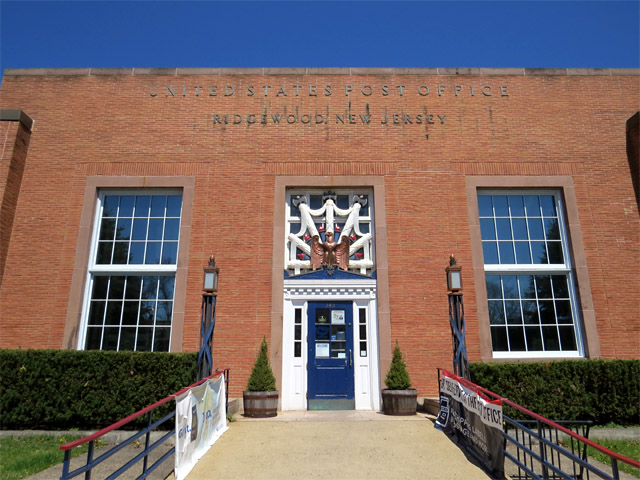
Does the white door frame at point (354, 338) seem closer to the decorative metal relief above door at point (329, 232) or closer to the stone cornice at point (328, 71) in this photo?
the decorative metal relief above door at point (329, 232)

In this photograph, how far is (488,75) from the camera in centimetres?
1231

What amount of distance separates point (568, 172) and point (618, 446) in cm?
655

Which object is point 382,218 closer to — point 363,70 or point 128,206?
point 363,70

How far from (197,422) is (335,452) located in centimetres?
199

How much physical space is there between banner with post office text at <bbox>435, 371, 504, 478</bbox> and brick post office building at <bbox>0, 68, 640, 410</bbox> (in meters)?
2.45

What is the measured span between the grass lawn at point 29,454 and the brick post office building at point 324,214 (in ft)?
7.90

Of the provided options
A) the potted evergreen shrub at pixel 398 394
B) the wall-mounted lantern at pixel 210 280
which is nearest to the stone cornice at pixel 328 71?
the wall-mounted lantern at pixel 210 280

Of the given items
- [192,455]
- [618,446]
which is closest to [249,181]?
[192,455]

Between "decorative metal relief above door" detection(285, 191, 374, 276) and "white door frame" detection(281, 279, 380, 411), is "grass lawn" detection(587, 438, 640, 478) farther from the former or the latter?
"decorative metal relief above door" detection(285, 191, 374, 276)

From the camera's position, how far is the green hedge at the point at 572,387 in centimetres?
855

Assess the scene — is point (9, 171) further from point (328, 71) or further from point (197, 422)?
point (197, 422)

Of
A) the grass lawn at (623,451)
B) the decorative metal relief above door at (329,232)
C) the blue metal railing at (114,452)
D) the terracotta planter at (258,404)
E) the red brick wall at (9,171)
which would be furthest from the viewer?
the decorative metal relief above door at (329,232)

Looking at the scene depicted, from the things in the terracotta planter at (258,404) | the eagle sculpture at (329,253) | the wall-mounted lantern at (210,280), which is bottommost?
the terracotta planter at (258,404)

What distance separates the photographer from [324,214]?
443 inches
